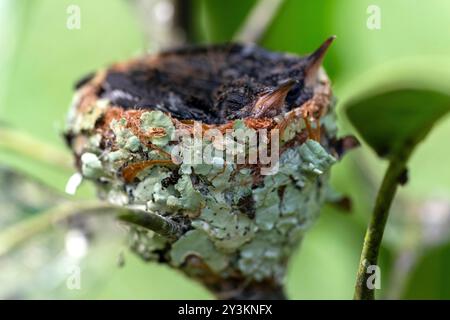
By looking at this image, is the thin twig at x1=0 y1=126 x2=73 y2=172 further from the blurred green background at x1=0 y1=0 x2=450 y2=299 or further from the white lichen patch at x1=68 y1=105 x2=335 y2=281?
the white lichen patch at x1=68 y1=105 x2=335 y2=281

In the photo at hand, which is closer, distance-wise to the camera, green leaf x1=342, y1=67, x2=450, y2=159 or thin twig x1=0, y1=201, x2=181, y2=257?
thin twig x1=0, y1=201, x2=181, y2=257

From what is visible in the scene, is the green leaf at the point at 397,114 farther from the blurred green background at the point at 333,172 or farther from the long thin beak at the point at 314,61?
the blurred green background at the point at 333,172

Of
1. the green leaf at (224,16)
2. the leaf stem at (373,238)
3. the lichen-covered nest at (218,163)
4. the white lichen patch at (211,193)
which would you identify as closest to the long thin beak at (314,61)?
the lichen-covered nest at (218,163)

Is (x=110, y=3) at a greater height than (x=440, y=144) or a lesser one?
greater

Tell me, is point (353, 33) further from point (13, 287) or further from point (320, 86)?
point (13, 287)

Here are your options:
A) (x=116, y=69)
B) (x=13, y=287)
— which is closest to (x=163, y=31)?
(x=116, y=69)

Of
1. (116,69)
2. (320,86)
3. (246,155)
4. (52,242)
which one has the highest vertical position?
(116,69)

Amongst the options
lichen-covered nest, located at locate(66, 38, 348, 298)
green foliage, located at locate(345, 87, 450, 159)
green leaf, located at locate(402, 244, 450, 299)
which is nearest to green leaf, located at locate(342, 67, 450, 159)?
green foliage, located at locate(345, 87, 450, 159)
